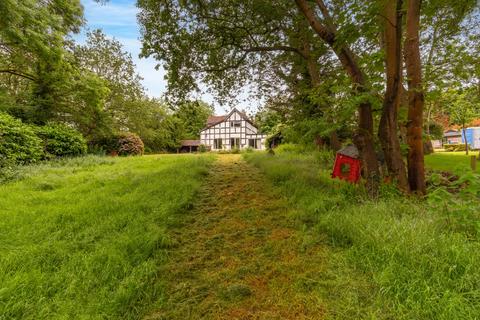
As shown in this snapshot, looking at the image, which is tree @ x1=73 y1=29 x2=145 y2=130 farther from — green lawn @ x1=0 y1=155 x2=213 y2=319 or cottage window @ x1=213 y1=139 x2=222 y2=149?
green lawn @ x1=0 y1=155 x2=213 y2=319

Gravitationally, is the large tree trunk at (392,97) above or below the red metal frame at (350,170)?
above

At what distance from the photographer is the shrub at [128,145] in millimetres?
15625

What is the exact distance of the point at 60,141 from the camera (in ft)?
33.3

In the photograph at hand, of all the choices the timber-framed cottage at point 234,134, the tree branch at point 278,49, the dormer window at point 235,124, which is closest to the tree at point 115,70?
the timber-framed cottage at point 234,134

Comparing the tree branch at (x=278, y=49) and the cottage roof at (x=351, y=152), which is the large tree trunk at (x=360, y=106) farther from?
the tree branch at (x=278, y=49)

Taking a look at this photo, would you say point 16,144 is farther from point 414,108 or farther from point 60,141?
point 414,108

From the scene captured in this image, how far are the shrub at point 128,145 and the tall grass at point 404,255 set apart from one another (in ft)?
48.7

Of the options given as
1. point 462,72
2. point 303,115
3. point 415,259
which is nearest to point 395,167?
point 415,259

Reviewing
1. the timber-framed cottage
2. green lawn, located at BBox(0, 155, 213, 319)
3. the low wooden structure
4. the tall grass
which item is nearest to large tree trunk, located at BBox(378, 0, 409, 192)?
the tall grass

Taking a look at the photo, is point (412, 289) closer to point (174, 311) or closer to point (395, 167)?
point (174, 311)

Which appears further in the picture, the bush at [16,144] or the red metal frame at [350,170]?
the bush at [16,144]

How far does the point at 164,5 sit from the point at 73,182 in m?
5.20

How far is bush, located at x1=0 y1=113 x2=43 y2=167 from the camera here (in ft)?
22.6

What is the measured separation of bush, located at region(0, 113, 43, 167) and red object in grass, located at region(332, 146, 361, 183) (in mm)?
8845
